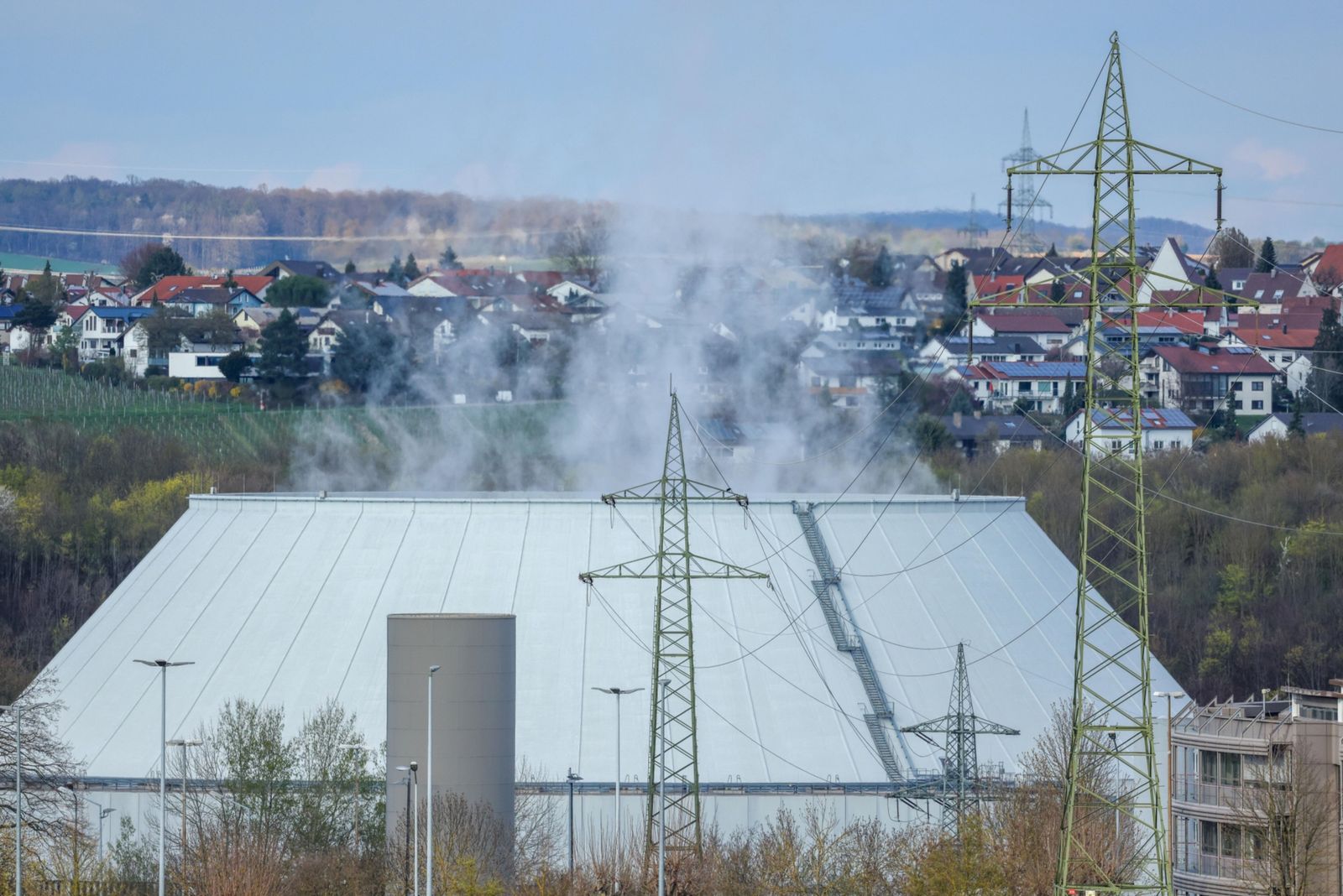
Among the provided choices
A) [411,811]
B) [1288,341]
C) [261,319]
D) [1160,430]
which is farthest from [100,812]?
[1288,341]

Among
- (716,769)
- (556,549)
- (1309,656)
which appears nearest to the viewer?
(716,769)

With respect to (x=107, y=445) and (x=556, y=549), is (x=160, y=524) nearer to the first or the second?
(x=107, y=445)

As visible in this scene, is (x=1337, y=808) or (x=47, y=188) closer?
(x=1337, y=808)

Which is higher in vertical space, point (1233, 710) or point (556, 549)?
point (556, 549)

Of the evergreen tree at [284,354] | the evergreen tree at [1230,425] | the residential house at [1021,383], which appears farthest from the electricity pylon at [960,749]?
the evergreen tree at [284,354]

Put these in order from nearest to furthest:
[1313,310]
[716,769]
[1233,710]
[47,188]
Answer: [1233,710] → [716,769] → [1313,310] → [47,188]

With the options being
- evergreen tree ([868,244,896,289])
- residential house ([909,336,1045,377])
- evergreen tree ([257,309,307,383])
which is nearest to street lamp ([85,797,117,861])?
evergreen tree ([868,244,896,289])

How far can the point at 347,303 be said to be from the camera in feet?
421

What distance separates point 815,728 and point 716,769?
Result: 368 centimetres

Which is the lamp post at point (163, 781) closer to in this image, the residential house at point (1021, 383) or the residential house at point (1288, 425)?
the residential house at point (1021, 383)

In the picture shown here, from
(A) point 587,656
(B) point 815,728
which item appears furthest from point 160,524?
(B) point 815,728

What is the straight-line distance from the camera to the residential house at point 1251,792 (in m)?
44.2

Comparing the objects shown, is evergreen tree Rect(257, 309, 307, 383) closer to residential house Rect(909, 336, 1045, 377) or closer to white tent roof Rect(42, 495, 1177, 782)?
residential house Rect(909, 336, 1045, 377)

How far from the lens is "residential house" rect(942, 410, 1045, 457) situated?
112m
